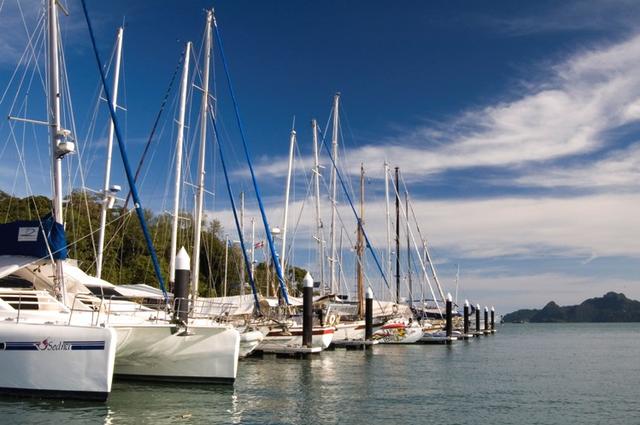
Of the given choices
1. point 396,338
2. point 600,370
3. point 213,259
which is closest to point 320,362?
point 600,370

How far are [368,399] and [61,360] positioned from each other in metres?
9.48

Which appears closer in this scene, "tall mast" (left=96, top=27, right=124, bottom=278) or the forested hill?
"tall mast" (left=96, top=27, right=124, bottom=278)

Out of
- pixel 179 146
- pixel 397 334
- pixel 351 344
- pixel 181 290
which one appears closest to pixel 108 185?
pixel 179 146

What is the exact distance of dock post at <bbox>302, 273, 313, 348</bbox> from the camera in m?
35.4

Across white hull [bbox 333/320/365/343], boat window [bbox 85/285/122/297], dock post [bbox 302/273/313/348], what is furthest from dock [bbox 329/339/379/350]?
boat window [bbox 85/285/122/297]

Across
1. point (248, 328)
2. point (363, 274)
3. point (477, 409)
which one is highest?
point (363, 274)

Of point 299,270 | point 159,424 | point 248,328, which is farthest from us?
point 299,270

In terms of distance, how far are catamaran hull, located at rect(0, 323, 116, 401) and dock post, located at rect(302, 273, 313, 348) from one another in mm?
19210

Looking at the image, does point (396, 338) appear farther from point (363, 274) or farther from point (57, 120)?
point (57, 120)

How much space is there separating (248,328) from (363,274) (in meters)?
25.0

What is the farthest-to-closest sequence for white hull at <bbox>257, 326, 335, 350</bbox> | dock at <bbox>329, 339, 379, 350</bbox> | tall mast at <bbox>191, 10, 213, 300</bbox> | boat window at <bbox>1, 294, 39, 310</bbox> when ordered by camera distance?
1. dock at <bbox>329, 339, 379, 350</bbox>
2. white hull at <bbox>257, 326, 335, 350</bbox>
3. tall mast at <bbox>191, 10, 213, 300</bbox>
4. boat window at <bbox>1, 294, 39, 310</bbox>

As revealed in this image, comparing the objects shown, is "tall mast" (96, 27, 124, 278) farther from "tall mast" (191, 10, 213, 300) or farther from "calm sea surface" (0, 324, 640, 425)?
"calm sea surface" (0, 324, 640, 425)

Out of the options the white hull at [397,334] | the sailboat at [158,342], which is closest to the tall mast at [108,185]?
the sailboat at [158,342]

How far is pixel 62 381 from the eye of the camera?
16672mm
